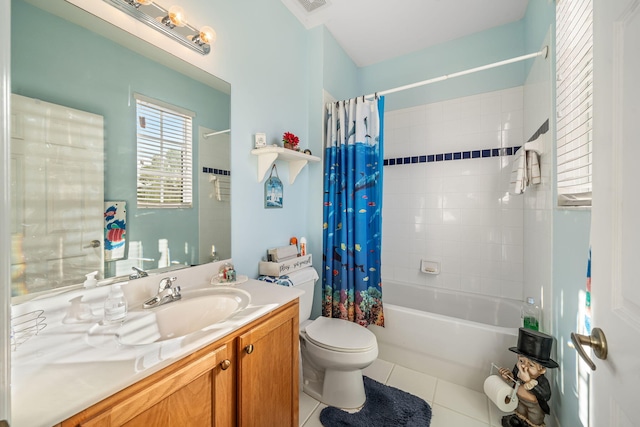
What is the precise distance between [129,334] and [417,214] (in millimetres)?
2378

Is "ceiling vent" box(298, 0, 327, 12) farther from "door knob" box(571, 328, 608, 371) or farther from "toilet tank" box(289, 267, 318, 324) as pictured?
"door knob" box(571, 328, 608, 371)

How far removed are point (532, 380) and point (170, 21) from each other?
252 cm

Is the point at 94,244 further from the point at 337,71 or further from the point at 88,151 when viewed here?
the point at 337,71

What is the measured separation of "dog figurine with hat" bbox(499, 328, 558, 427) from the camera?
1342 mm

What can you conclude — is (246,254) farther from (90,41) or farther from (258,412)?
(90,41)

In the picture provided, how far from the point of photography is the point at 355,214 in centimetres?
204

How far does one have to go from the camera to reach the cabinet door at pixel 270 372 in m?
0.96

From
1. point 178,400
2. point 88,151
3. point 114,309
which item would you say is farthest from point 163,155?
point 178,400

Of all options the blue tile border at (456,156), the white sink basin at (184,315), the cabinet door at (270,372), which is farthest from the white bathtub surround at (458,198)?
the white sink basin at (184,315)

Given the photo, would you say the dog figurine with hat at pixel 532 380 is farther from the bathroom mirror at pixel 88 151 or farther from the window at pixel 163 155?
the window at pixel 163 155

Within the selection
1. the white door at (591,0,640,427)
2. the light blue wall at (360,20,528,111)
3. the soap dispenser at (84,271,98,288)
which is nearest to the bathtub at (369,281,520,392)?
the white door at (591,0,640,427)

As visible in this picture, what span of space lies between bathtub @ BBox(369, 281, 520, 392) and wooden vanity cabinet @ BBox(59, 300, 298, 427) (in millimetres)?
969

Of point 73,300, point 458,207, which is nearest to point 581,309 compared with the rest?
point 458,207

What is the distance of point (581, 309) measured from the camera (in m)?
1.10
